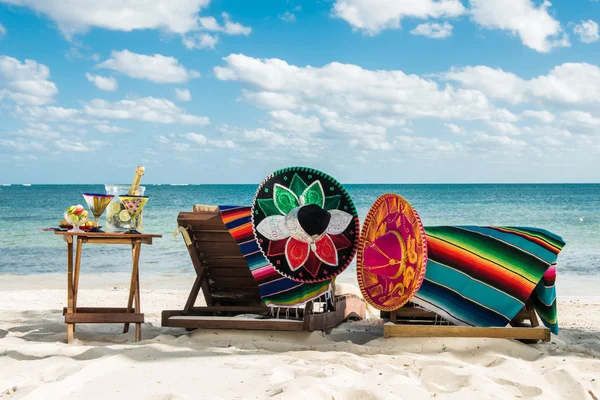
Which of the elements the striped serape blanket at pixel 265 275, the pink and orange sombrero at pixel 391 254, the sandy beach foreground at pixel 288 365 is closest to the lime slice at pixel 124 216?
→ the striped serape blanket at pixel 265 275

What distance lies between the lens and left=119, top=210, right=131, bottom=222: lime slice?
4730mm

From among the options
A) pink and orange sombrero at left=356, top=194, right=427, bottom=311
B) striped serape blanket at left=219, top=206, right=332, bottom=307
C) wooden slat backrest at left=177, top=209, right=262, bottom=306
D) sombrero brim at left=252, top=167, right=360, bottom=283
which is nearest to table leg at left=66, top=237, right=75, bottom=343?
wooden slat backrest at left=177, top=209, right=262, bottom=306

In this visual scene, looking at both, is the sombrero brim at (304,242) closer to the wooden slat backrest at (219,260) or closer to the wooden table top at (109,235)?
the wooden slat backrest at (219,260)

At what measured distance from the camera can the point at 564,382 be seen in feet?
11.4

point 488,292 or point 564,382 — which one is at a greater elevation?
point 488,292

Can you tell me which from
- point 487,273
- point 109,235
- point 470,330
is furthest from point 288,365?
point 109,235

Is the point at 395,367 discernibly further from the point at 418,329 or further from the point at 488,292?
the point at 488,292

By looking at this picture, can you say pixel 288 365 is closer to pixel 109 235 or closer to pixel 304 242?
pixel 304 242

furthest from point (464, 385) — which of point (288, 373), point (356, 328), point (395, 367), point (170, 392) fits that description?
point (356, 328)

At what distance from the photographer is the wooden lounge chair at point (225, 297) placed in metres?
4.58

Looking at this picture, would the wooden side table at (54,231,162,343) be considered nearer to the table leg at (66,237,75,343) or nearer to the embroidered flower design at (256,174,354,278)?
the table leg at (66,237,75,343)

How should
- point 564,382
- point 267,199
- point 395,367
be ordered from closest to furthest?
1. point 564,382
2. point 395,367
3. point 267,199

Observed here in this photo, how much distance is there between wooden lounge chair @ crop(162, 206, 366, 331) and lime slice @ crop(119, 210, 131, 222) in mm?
365

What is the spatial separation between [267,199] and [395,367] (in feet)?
5.18
